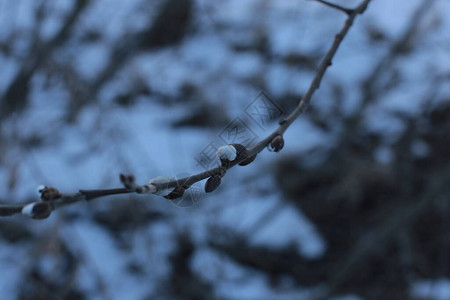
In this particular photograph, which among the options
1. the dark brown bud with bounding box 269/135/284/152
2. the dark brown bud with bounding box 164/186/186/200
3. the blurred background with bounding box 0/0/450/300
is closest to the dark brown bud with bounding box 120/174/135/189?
the dark brown bud with bounding box 164/186/186/200

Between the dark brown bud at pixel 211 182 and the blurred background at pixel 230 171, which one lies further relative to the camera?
the blurred background at pixel 230 171

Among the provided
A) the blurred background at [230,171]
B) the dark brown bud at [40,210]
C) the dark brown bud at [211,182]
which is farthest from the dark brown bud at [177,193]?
the blurred background at [230,171]

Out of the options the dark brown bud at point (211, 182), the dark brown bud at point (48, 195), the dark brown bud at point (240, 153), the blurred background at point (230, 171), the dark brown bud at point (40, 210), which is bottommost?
the dark brown bud at point (211, 182)

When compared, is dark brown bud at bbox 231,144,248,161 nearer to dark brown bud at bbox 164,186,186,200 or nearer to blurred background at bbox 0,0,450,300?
dark brown bud at bbox 164,186,186,200

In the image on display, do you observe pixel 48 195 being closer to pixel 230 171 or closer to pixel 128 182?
pixel 128 182

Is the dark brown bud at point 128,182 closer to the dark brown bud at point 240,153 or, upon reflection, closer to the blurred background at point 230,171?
the dark brown bud at point 240,153
